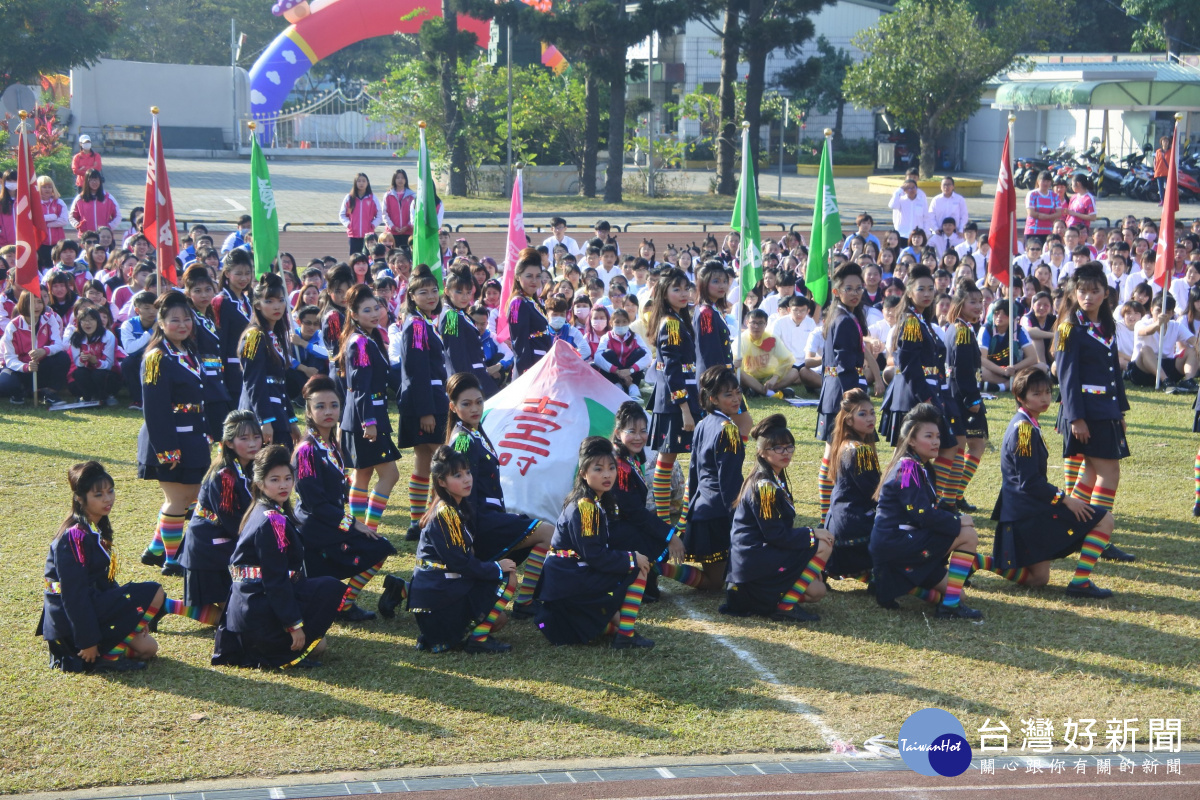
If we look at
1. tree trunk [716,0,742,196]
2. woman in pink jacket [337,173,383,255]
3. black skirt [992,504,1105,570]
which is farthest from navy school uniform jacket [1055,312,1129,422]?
tree trunk [716,0,742,196]

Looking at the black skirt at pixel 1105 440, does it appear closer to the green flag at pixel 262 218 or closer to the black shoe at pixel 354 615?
the black shoe at pixel 354 615

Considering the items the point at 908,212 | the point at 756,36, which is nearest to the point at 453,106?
the point at 756,36

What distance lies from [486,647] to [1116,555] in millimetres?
3989

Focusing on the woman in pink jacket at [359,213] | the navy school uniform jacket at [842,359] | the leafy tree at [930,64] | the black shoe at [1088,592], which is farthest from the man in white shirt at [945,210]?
the leafy tree at [930,64]

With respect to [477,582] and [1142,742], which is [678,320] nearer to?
[477,582]

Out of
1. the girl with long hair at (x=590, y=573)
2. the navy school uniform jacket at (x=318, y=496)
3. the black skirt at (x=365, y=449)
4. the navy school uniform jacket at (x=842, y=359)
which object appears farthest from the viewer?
the navy school uniform jacket at (x=842, y=359)

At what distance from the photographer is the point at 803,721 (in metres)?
5.35

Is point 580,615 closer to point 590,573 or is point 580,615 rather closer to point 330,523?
point 590,573

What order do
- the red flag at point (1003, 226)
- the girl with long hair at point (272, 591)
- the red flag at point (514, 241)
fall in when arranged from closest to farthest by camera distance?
the girl with long hair at point (272, 591)
the red flag at point (1003, 226)
the red flag at point (514, 241)

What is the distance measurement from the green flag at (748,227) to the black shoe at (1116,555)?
3.41m

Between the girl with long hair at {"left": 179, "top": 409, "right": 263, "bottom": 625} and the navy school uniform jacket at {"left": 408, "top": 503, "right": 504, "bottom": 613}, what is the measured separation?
936 millimetres

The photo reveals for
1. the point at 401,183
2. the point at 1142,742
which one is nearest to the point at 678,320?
the point at 1142,742

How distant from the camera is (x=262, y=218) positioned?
1028 cm

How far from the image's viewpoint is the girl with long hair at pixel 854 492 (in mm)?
6871
